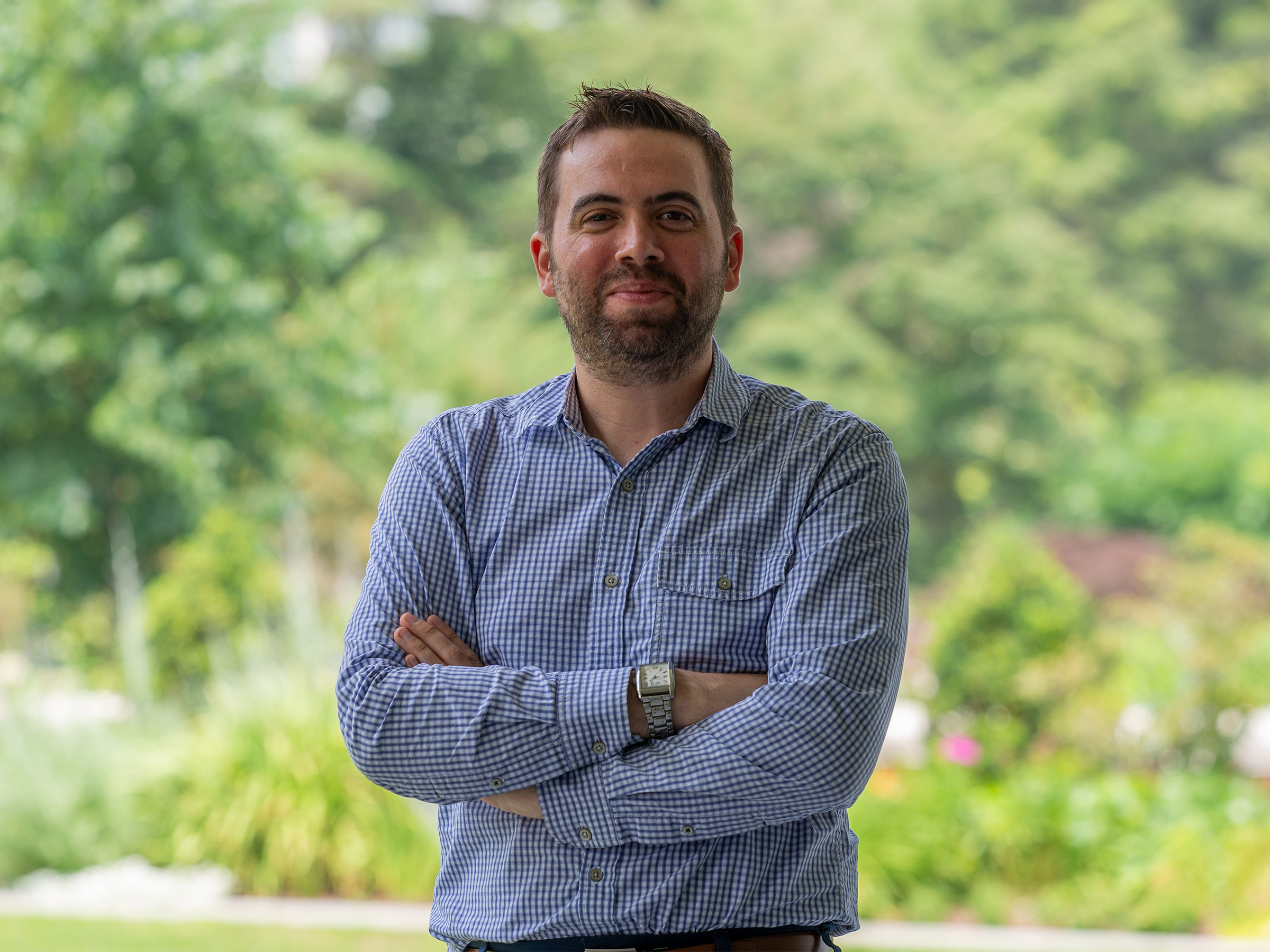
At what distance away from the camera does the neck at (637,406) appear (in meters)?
1.71

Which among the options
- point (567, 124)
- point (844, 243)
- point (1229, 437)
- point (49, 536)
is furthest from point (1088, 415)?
point (567, 124)

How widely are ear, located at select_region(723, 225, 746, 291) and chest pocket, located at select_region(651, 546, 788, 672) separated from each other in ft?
1.37

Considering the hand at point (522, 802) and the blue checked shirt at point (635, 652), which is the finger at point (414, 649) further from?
the hand at point (522, 802)

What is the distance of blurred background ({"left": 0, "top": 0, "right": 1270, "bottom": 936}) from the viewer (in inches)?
192

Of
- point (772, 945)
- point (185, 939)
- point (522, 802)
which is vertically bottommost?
point (185, 939)

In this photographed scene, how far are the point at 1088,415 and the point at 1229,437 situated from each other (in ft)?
4.24

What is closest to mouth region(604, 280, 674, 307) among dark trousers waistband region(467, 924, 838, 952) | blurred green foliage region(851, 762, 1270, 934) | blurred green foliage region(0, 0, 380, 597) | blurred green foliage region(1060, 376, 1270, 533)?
dark trousers waistband region(467, 924, 838, 952)

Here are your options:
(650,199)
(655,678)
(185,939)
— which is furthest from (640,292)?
(185,939)

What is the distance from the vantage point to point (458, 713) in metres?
1.52

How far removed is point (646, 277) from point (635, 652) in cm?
48

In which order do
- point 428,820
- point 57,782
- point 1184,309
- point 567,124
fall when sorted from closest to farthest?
point 567,124 < point 428,820 < point 57,782 < point 1184,309

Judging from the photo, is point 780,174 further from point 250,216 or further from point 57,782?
point 57,782

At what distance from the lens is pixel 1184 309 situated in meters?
12.9

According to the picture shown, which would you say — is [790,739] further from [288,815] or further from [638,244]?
[288,815]
